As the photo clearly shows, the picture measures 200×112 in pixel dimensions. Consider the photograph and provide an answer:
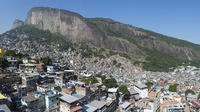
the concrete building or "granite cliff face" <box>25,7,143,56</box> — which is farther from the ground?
"granite cliff face" <box>25,7,143,56</box>

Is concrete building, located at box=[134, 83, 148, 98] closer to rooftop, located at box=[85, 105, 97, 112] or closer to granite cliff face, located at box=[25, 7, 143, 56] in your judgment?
rooftop, located at box=[85, 105, 97, 112]

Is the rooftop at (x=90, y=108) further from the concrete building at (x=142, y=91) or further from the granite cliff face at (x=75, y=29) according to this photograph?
the granite cliff face at (x=75, y=29)

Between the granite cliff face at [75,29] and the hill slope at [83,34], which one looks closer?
the hill slope at [83,34]

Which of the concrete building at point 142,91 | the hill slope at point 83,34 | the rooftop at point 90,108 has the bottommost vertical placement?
the concrete building at point 142,91

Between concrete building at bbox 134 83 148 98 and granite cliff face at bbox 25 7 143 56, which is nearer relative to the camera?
concrete building at bbox 134 83 148 98

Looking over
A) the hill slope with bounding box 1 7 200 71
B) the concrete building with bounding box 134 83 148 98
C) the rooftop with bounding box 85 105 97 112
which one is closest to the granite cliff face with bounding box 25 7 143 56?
the hill slope with bounding box 1 7 200 71

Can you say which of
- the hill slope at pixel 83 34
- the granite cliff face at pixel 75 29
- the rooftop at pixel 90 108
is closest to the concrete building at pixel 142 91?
the rooftop at pixel 90 108

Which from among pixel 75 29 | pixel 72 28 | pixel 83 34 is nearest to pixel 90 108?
pixel 83 34

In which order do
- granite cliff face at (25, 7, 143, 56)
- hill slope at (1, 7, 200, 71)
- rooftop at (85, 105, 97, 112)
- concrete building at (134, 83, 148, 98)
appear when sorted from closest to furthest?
rooftop at (85, 105, 97, 112), concrete building at (134, 83, 148, 98), hill slope at (1, 7, 200, 71), granite cliff face at (25, 7, 143, 56)

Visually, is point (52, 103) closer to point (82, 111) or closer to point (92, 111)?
point (82, 111)

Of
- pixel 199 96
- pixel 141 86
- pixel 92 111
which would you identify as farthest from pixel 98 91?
pixel 199 96

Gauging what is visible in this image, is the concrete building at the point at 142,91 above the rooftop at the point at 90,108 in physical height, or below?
below
